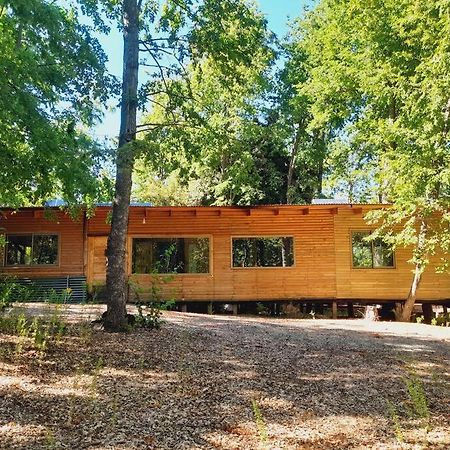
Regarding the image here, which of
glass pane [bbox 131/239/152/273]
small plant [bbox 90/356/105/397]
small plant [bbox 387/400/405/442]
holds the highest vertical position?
glass pane [bbox 131/239/152/273]

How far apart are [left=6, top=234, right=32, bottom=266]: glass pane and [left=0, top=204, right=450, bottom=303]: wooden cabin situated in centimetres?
3

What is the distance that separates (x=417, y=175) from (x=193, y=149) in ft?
22.3

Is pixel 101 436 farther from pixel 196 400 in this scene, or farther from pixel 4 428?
pixel 196 400

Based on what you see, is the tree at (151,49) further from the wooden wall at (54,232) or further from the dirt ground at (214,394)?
the wooden wall at (54,232)

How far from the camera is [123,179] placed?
7.83m

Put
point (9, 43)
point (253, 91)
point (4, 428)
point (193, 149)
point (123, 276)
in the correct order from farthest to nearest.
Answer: point (253, 91)
point (193, 149)
point (123, 276)
point (9, 43)
point (4, 428)

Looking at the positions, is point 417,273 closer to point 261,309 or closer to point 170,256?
point 261,309

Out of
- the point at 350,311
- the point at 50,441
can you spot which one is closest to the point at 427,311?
the point at 350,311

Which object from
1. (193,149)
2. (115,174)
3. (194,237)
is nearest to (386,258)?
(194,237)

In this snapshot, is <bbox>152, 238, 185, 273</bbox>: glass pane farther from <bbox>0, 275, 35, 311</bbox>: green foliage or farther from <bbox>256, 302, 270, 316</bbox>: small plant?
<bbox>0, 275, 35, 311</bbox>: green foliage

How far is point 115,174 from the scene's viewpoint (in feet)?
26.6

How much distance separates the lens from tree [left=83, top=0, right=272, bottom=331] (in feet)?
24.8

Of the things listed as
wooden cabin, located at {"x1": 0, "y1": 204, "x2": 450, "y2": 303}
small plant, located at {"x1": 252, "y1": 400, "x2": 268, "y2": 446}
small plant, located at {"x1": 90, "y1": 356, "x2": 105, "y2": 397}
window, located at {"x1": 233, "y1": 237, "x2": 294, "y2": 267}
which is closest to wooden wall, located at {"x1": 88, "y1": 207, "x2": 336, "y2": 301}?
wooden cabin, located at {"x1": 0, "y1": 204, "x2": 450, "y2": 303}

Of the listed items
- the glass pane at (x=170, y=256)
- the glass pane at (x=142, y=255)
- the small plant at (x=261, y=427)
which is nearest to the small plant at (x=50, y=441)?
the small plant at (x=261, y=427)
